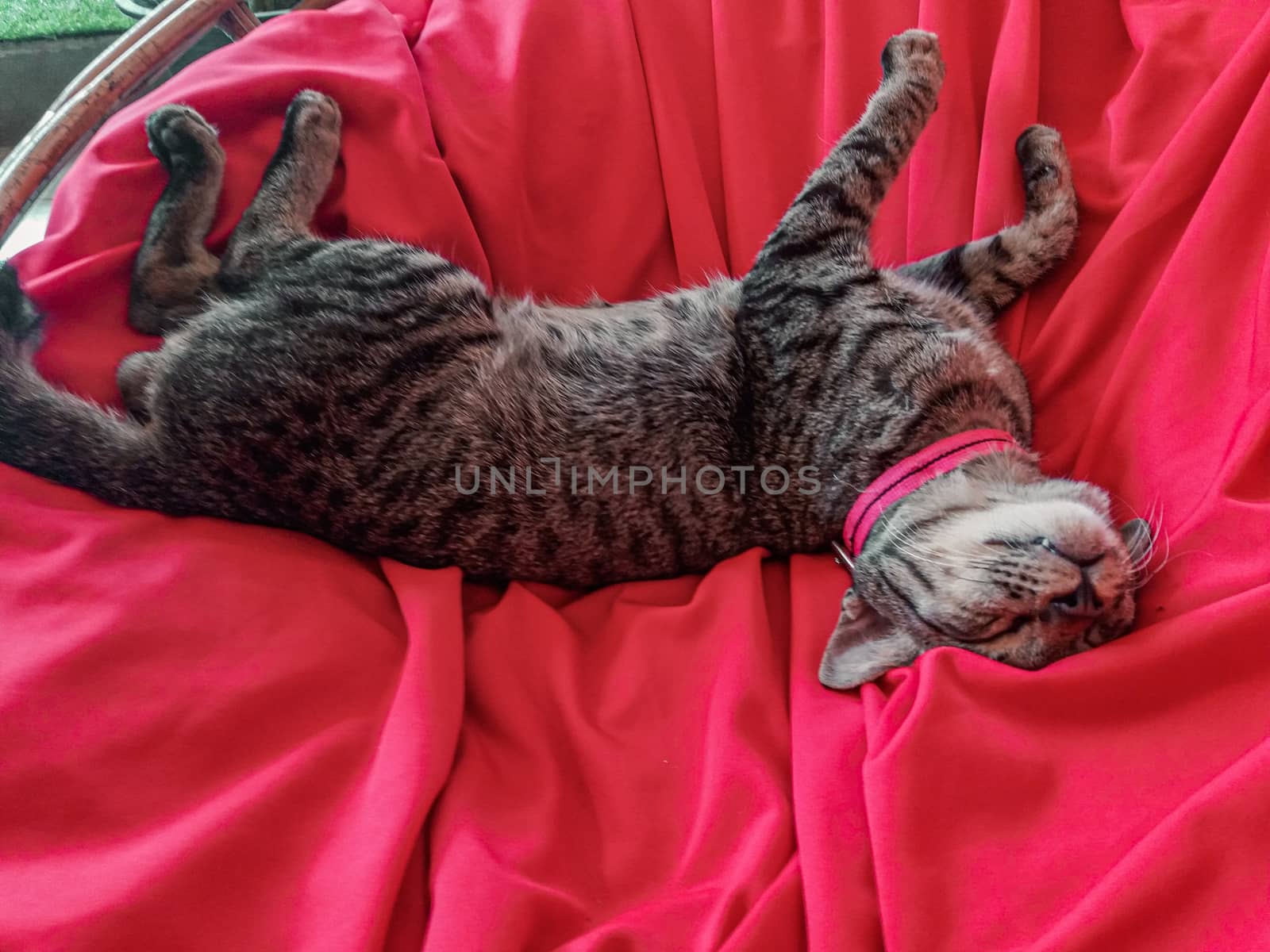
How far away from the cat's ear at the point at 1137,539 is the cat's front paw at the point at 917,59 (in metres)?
0.94

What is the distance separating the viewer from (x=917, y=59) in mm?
1715

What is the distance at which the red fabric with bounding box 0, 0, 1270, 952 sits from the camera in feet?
3.51

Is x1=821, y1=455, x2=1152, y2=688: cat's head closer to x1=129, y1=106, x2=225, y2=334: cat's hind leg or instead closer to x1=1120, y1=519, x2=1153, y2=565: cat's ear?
x1=1120, y1=519, x2=1153, y2=565: cat's ear

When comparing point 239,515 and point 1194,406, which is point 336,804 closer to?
point 239,515

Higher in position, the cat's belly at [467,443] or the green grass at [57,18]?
the green grass at [57,18]

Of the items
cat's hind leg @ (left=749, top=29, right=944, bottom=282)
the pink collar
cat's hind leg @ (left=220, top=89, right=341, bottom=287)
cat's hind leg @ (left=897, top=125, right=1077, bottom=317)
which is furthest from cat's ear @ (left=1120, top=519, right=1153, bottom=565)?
cat's hind leg @ (left=220, top=89, right=341, bottom=287)

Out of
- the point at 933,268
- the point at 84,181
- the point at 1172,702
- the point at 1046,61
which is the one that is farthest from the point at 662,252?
the point at 1172,702

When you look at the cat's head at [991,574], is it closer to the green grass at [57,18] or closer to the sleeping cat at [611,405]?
the sleeping cat at [611,405]

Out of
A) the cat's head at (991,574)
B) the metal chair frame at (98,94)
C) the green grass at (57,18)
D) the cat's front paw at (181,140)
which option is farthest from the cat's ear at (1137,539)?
the green grass at (57,18)

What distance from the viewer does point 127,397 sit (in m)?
1.59

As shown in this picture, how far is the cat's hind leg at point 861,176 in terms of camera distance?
5.59 feet

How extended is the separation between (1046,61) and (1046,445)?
84cm

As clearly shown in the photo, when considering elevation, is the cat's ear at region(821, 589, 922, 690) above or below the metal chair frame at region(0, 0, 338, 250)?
below

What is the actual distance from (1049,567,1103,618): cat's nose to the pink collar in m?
0.29
